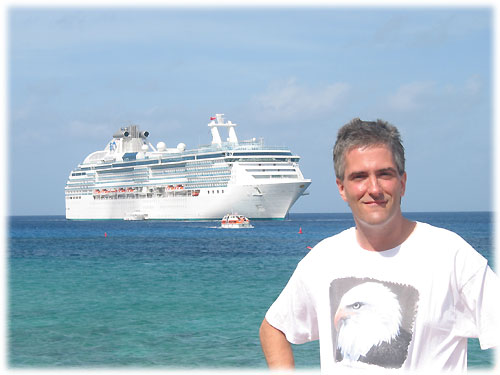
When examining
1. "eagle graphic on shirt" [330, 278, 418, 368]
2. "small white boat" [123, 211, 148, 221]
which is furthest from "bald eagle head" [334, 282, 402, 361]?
"small white boat" [123, 211, 148, 221]

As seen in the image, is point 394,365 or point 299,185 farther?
point 299,185

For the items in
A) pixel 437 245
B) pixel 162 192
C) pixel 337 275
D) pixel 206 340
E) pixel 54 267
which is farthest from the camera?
pixel 162 192

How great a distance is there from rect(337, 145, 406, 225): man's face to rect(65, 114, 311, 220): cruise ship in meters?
56.5

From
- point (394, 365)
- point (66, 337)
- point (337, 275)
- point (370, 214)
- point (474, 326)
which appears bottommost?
point (66, 337)

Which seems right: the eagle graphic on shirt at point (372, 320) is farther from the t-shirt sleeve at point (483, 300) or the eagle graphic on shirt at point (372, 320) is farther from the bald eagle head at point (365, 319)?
the t-shirt sleeve at point (483, 300)

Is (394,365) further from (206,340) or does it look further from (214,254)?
(214,254)

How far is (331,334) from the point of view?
201cm

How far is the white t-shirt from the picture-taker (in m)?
1.81

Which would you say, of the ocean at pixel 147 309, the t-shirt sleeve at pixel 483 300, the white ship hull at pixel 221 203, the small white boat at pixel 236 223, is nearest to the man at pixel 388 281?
the t-shirt sleeve at pixel 483 300

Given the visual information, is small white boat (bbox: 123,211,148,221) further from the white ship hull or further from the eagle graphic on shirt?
the eagle graphic on shirt

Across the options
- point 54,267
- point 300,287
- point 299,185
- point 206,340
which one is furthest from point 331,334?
point 299,185

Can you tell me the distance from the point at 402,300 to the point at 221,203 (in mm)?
61212

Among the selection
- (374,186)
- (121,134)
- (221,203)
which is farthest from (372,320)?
(121,134)

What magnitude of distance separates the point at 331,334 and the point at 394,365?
0.68ft
